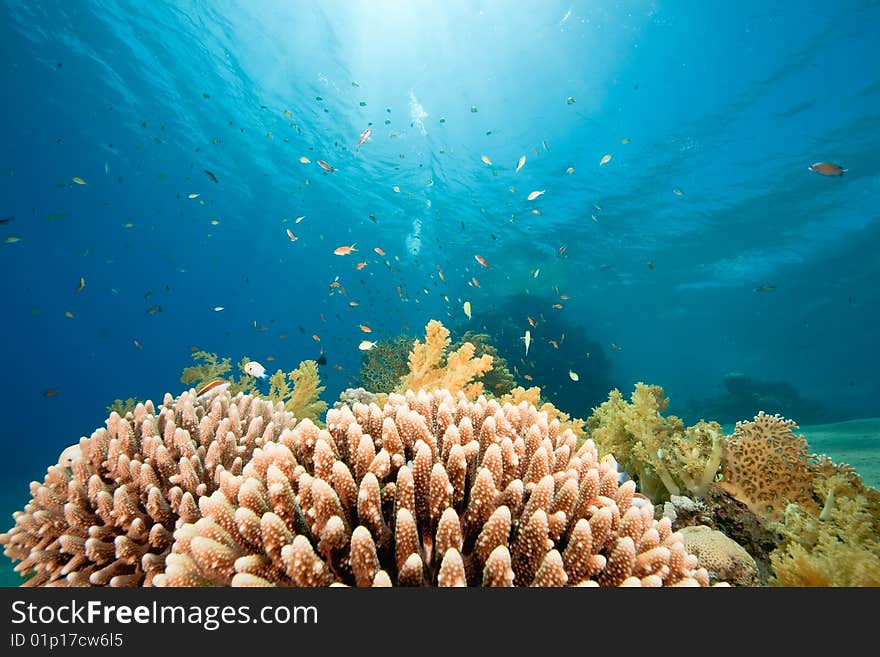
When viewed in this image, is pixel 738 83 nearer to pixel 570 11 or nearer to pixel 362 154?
pixel 570 11

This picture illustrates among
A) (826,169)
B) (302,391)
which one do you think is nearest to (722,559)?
(302,391)

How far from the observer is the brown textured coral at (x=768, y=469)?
138 inches

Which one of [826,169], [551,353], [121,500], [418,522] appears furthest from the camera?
[551,353]

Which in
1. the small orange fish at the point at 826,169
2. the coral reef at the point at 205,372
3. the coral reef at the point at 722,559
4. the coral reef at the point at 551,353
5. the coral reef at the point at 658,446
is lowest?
the coral reef at the point at 722,559

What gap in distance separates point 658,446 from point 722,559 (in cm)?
152

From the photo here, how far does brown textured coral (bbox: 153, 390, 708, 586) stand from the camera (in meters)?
1.65

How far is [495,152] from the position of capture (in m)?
26.3

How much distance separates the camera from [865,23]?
49.5 ft

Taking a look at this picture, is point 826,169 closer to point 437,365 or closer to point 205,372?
point 437,365

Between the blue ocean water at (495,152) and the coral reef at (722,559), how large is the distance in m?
10.6

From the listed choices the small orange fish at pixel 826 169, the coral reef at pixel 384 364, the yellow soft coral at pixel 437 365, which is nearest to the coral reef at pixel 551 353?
the coral reef at pixel 384 364

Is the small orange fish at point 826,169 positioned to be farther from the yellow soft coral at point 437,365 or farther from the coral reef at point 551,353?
the coral reef at point 551,353

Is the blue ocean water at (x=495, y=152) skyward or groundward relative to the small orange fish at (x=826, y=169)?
skyward

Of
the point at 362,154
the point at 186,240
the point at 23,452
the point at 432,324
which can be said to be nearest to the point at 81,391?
the point at 23,452
